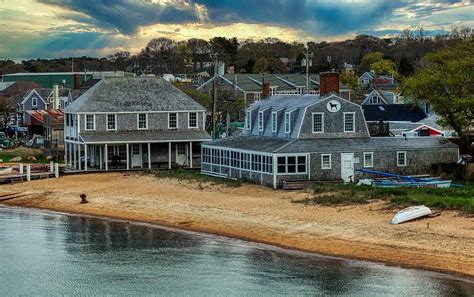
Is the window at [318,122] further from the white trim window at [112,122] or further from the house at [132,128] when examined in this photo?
the white trim window at [112,122]

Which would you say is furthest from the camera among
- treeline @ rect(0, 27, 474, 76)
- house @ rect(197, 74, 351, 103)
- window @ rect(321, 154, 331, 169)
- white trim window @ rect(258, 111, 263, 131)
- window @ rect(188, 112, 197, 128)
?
treeline @ rect(0, 27, 474, 76)

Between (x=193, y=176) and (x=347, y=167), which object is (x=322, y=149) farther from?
(x=193, y=176)

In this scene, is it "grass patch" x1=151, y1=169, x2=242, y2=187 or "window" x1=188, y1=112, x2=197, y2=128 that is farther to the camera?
"window" x1=188, y1=112, x2=197, y2=128

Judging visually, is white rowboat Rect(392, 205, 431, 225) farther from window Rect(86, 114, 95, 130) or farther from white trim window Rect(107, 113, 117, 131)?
window Rect(86, 114, 95, 130)

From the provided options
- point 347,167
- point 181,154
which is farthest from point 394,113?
point 347,167

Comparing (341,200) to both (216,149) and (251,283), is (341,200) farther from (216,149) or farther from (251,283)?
(216,149)

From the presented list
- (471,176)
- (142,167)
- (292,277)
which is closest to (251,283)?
(292,277)

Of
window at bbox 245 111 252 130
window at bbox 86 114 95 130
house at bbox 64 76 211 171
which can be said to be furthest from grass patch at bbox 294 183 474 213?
window at bbox 86 114 95 130
